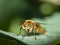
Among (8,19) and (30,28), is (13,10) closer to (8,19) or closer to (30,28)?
(8,19)

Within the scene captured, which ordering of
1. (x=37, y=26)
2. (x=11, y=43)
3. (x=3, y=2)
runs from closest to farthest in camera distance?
(x=11, y=43), (x=37, y=26), (x=3, y=2)

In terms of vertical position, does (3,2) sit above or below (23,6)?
above

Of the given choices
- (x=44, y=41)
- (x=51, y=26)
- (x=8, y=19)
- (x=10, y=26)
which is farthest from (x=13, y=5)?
(x=44, y=41)

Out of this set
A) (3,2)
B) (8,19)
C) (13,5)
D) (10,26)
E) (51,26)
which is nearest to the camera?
(51,26)

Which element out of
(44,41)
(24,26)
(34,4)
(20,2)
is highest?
(44,41)

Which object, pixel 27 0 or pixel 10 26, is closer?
pixel 10 26

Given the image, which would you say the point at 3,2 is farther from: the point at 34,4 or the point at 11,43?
the point at 11,43
